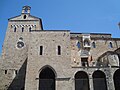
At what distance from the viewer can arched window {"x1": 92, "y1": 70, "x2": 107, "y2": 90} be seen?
21859mm

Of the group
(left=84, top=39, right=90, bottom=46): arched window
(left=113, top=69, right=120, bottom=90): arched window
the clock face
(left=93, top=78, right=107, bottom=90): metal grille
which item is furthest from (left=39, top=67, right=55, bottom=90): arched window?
(left=113, top=69, right=120, bottom=90): arched window

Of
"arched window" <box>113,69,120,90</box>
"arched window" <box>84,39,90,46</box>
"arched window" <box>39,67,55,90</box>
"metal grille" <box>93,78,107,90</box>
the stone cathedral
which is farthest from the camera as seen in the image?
"arched window" <box>84,39,90,46</box>

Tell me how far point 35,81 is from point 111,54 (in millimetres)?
12086

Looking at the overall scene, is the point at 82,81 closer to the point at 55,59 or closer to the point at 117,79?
the point at 55,59

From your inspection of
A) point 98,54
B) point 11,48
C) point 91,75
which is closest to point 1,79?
point 11,48

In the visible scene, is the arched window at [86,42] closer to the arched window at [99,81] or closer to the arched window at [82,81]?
the arched window at [99,81]

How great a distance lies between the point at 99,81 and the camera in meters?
22.4

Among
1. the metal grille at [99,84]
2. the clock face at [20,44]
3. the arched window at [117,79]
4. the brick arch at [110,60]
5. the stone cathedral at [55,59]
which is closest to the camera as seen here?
the stone cathedral at [55,59]

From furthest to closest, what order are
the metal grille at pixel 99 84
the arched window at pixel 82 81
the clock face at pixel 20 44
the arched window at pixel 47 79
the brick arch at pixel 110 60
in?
the clock face at pixel 20 44 → the brick arch at pixel 110 60 → the arched window at pixel 82 81 → the metal grille at pixel 99 84 → the arched window at pixel 47 79

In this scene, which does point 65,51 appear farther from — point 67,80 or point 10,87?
point 10,87

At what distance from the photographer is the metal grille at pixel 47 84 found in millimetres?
21594

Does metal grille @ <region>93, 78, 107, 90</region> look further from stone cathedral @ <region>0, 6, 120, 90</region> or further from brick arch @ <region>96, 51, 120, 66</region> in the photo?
brick arch @ <region>96, 51, 120, 66</region>

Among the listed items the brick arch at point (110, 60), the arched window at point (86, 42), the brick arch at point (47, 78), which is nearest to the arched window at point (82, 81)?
the brick arch at point (47, 78)

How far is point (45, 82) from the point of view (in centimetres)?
2198
